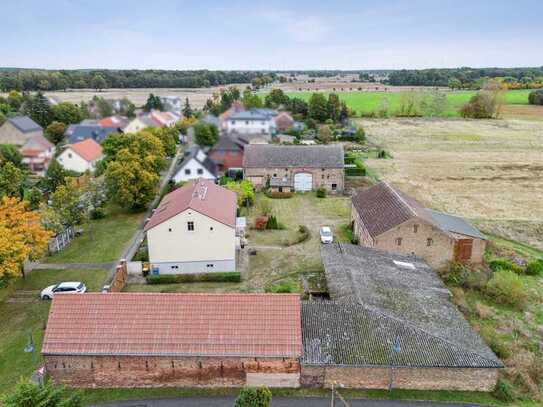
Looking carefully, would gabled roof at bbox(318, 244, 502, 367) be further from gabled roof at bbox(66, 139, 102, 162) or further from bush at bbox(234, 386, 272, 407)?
gabled roof at bbox(66, 139, 102, 162)

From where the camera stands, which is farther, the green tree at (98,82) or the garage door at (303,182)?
the green tree at (98,82)

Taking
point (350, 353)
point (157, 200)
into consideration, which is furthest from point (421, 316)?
point (157, 200)

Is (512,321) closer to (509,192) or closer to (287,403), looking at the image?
(287,403)

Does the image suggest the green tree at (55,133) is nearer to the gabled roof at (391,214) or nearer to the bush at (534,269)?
the gabled roof at (391,214)

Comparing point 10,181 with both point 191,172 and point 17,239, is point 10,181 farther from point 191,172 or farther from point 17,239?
point 17,239

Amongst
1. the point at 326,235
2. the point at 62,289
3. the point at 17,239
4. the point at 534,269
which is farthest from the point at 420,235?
the point at 17,239

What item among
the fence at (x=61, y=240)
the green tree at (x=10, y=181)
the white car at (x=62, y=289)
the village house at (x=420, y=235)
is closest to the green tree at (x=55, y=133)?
the green tree at (x=10, y=181)
